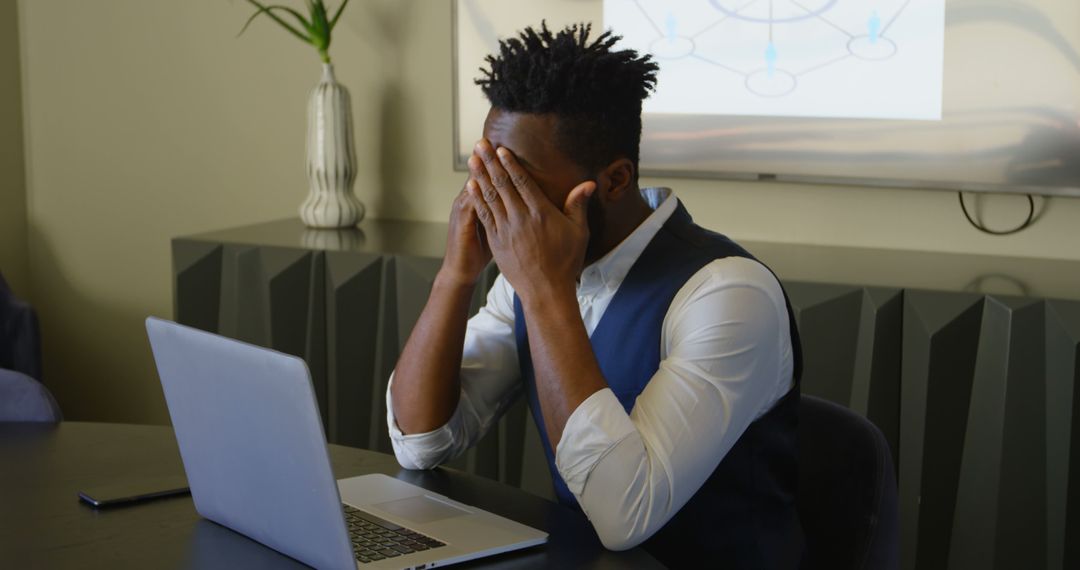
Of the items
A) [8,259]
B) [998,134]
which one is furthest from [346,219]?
[998,134]

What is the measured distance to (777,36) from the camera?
9.55ft

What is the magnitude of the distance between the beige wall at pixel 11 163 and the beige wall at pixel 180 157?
0.11 ft

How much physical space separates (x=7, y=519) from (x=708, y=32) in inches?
78.7

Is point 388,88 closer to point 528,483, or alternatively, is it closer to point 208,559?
point 528,483

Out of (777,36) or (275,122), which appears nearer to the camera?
(777,36)

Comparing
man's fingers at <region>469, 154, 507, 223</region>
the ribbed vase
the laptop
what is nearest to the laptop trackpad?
the laptop

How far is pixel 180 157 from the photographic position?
3.81 m

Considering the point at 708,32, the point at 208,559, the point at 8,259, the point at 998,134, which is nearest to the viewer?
the point at 208,559

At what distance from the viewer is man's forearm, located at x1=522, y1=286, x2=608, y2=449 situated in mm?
1524

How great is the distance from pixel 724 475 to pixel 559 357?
27 centimetres

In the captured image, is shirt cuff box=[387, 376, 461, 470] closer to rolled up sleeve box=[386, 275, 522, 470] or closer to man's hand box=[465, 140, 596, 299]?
rolled up sleeve box=[386, 275, 522, 470]

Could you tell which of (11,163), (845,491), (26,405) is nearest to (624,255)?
(845,491)

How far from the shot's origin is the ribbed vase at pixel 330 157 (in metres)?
3.32

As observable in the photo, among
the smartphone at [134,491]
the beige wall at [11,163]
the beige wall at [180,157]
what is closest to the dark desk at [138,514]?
the smartphone at [134,491]
